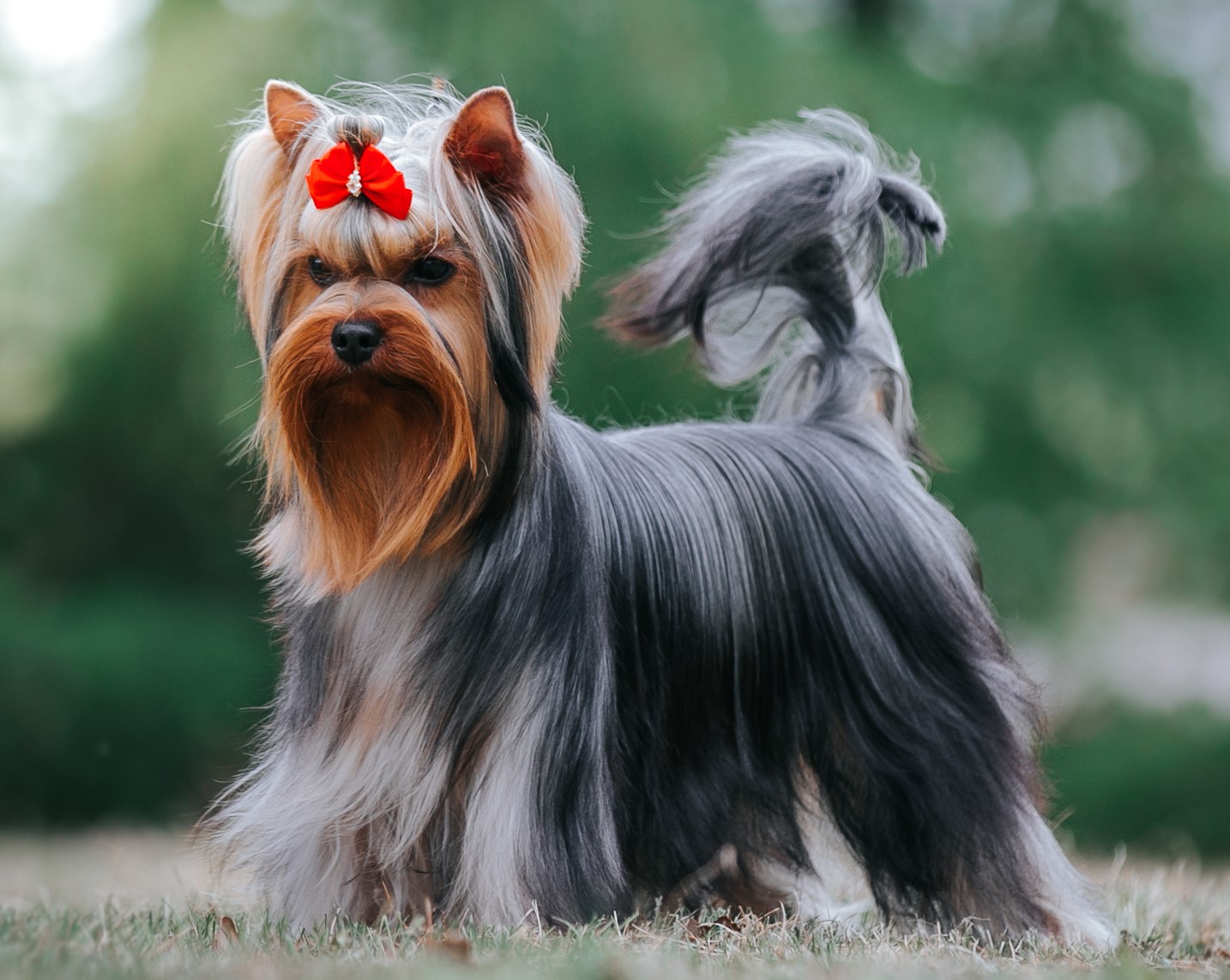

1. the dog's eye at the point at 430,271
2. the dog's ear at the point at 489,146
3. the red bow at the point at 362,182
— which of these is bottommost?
the dog's eye at the point at 430,271

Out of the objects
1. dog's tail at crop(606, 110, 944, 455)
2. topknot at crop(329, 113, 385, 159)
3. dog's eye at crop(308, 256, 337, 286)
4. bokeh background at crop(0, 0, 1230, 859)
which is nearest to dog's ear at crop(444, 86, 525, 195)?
topknot at crop(329, 113, 385, 159)

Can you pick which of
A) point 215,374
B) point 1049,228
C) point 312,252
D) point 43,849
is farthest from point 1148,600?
point 312,252

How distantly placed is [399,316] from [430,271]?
21 centimetres

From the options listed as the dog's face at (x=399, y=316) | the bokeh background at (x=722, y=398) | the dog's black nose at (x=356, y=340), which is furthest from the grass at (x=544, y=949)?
the bokeh background at (x=722, y=398)

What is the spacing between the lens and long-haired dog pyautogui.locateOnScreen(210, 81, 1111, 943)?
3740 mm

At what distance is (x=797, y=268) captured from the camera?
4.94 m

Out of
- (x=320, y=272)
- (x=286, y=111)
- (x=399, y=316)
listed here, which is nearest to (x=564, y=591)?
(x=399, y=316)

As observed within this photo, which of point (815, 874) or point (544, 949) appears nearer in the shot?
point (544, 949)

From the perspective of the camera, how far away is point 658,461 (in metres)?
4.43

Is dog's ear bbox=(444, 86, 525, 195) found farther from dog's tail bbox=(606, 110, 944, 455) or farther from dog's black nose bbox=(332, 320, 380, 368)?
dog's tail bbox=(606, 110, 944, 455)

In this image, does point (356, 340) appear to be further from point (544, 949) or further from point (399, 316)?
point (544, 949)

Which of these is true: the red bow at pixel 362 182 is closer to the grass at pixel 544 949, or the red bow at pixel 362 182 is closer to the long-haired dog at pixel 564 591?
the long-haired dog at pixel 564 591

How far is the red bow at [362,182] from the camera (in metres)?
3.65

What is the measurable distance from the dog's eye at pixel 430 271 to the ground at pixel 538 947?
1.54m
